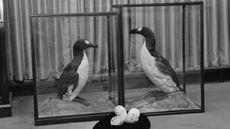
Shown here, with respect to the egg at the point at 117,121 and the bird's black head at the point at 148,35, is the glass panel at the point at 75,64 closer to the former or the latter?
the bird's black head at the point at 148,35

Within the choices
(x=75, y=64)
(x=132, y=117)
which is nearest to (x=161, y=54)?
(x=75, y=64)

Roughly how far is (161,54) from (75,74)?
22.1 inches

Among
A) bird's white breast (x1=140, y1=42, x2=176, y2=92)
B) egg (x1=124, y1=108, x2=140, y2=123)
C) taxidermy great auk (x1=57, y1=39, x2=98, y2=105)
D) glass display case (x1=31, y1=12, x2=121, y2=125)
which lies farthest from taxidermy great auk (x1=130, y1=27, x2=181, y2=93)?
egg (x1=124, y1=108, x2=140, y2=123)

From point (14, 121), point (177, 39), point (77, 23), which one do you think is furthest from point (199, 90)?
point (14, 121)

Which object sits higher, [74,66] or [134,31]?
[134,31]

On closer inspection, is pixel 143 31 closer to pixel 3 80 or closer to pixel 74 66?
pixel 74 66

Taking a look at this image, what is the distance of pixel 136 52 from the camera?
8.43 ft

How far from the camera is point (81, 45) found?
2475 mm

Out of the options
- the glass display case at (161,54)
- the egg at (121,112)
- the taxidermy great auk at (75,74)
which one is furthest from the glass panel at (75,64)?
the egg at (121,112)

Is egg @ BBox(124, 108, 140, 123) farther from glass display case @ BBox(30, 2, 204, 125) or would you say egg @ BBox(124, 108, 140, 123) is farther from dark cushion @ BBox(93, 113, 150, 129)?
glass display case @ BBox(30, 2, 204, 125)

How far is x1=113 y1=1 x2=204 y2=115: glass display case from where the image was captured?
255 cm

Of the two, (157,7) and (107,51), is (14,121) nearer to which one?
(107,51)

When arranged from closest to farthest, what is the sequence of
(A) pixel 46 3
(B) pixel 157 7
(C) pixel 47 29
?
(C) pixel 47 29 < (B) pixel 157 7 < (A) pixel 46 3

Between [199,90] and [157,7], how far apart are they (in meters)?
0.58
